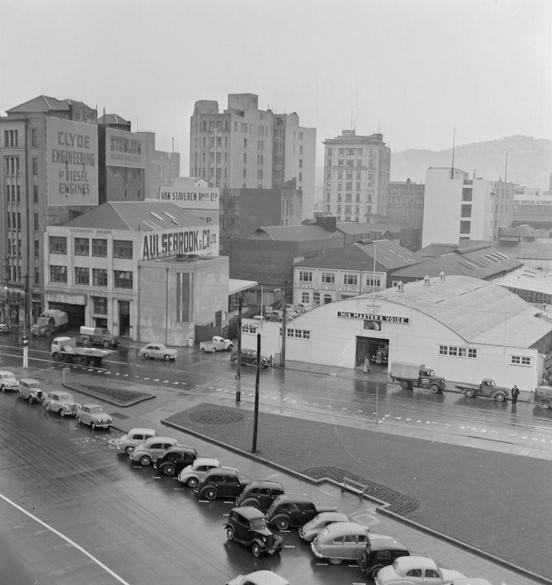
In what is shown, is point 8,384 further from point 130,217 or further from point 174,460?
point 130,217

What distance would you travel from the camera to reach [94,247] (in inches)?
2542

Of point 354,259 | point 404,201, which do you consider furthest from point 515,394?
point 404,201

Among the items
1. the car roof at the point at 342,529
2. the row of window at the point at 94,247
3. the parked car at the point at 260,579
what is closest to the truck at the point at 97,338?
the row of window at the point at 94,247

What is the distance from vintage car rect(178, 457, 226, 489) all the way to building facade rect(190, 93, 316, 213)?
109150mm

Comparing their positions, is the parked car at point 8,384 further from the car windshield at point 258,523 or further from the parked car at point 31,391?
the car windshield at point 258,523

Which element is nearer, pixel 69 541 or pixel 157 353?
pixel 69 541

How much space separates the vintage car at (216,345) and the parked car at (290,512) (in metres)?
32.7

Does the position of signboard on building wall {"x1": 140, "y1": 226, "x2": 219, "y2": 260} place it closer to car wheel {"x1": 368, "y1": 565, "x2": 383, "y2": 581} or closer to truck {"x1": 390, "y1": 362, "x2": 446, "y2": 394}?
truck {"x1": 390, "y1": 362, "x2": 446, "y2": 394}

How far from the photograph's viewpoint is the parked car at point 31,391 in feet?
137

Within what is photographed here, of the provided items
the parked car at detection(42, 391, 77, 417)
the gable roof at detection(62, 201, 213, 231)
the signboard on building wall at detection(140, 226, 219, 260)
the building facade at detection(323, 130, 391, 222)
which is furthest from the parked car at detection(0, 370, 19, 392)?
the building facade at detection(323, 130, 391, 222)

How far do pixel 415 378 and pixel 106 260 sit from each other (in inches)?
1145

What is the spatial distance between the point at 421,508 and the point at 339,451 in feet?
23.4

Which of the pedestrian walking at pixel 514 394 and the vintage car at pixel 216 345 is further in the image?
the vintage car at pixel 216 345

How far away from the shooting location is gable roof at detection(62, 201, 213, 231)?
2537 inches
